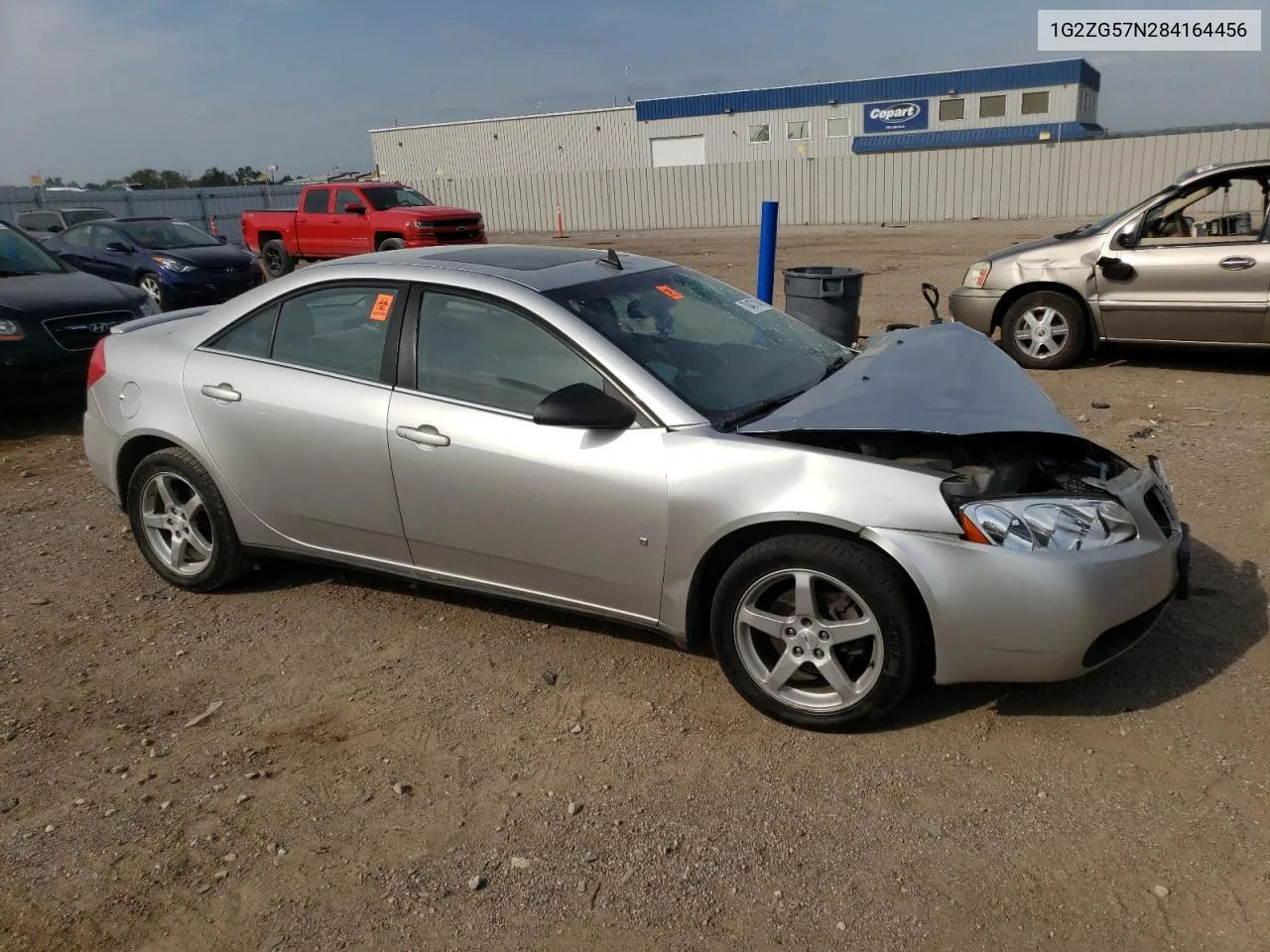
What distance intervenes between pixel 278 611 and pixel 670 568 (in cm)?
209

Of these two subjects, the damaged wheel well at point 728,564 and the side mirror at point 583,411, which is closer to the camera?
the damaged wheel well at point 728,564

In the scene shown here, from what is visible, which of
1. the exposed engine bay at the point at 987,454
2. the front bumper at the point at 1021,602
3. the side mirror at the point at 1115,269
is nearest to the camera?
the front bumper at the point at 1021,602

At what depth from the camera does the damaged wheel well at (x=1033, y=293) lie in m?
8.36

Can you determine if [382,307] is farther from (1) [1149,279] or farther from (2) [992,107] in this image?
(2) [992,107]

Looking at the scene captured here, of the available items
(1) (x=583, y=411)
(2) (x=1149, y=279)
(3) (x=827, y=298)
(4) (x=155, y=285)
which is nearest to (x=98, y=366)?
(1) (x=583, y=411)

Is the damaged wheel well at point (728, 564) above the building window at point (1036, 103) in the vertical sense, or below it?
below

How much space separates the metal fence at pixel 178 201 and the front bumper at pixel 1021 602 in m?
32.0

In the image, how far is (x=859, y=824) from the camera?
9.78ft

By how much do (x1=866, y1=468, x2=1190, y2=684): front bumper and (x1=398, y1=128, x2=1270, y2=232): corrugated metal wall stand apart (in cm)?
2608

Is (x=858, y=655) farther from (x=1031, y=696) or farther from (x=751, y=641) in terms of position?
(x=1031, y=696)

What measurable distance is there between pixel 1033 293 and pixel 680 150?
42371 mm

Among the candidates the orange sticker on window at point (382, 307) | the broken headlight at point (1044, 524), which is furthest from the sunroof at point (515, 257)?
the broken headlight at point (1044, 524)

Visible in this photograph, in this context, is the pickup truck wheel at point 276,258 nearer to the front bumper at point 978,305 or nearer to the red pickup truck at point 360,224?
the red pickup truck at point 360,224

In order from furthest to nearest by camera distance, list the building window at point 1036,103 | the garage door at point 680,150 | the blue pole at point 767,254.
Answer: the garage door at point 680,150
the building window at point 1036,103
the blue pole at point 767,254
